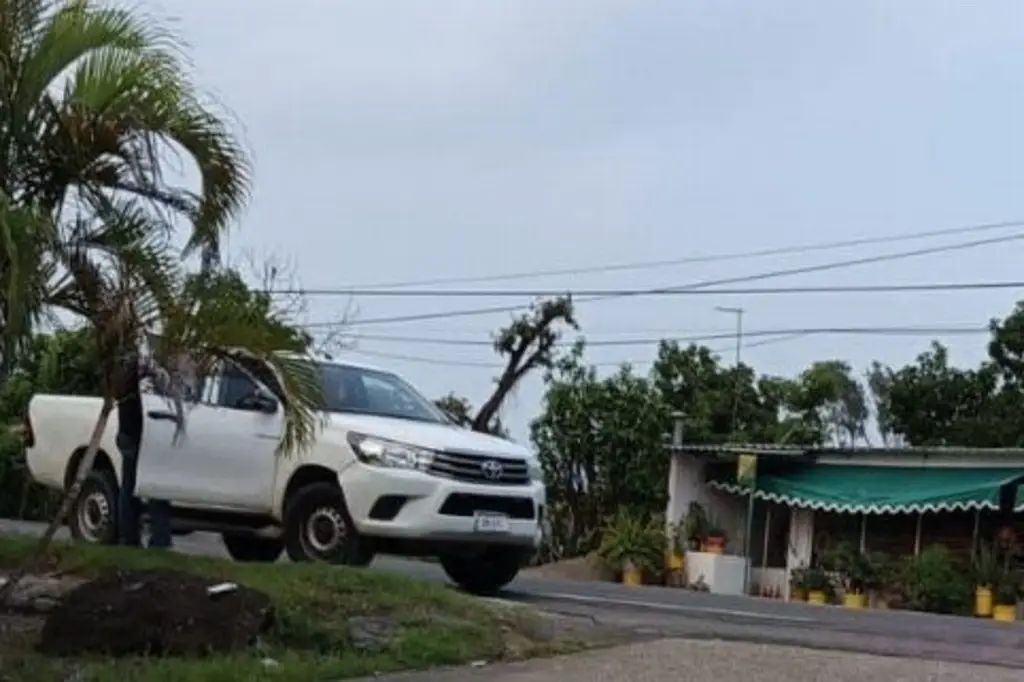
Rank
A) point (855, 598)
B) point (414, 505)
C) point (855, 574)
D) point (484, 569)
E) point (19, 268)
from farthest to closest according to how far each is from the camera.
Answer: point (855, 574) → point (855, 598) → point (484, 569) → point (414, 505) → point (19, 268)

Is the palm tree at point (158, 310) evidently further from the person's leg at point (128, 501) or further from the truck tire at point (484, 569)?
the truck tire at point (484, 569)

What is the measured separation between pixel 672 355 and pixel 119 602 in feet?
94.1

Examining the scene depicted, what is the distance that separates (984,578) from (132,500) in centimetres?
1500

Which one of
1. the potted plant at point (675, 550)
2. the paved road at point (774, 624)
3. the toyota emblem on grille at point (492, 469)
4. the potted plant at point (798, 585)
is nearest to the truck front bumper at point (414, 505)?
the toyota emblem on grille at point (492, 469)

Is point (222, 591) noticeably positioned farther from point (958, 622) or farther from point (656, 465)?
point (656, 465)

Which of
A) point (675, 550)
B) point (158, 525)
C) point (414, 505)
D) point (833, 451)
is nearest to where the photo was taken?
point (414, 505)

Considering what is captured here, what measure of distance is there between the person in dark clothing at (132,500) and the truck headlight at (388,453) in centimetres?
146

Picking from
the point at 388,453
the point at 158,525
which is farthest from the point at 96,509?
the point at 388,453

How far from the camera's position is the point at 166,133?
8305 millimetres

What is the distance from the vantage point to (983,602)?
894 inches

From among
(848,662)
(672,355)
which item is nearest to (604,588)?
(848,662)

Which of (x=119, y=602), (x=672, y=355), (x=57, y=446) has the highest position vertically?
(x=672, y=355)

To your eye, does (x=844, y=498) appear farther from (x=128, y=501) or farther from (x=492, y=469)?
(x=128, y=501)

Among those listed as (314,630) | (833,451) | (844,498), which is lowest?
(314,630)
